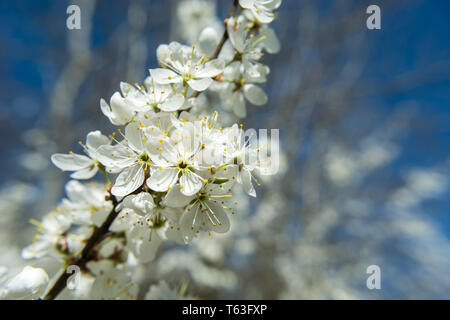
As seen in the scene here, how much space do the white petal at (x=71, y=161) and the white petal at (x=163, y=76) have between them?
1.28 ft

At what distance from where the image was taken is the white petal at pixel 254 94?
1.13m

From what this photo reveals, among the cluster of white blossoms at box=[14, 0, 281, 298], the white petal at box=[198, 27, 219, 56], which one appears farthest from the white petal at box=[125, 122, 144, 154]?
the white petal at box=[198, 27, 219, 56]

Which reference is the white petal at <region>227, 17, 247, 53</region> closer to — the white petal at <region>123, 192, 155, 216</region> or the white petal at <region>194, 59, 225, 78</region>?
the white petal at <region>194, 59, 225, 78</region>

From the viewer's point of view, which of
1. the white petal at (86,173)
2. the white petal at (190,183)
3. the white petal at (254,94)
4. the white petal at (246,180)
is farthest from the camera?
the white petal at (254,94)

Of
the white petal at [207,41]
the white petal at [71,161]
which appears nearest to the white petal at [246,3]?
the white petal at [207,41]

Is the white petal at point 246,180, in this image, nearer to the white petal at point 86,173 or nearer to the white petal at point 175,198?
the white petal at point 175,198

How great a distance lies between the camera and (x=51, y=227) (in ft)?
3.69

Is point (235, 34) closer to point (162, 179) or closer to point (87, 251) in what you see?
point (162, 179)

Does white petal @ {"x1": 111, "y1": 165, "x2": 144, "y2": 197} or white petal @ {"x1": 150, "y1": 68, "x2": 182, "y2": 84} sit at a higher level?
white petal @ {"x1": 150, "y1": 68, "x2": 182, "y2": 84}

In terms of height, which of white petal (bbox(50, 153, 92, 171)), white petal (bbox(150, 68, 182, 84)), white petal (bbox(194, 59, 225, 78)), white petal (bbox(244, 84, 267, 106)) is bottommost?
white petal (bbox(50, 153, 92, 171))

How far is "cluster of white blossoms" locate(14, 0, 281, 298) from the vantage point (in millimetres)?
795

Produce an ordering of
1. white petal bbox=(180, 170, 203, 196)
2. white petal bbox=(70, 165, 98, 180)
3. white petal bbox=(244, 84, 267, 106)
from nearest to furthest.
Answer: white petal bbox=(180, 170, 203, 196) < white petal bbox=(70, 165, 98, 180) < white petal bbox=(244, 84, 267, 106)

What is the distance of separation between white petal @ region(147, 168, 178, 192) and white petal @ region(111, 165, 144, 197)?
0.07 metres
